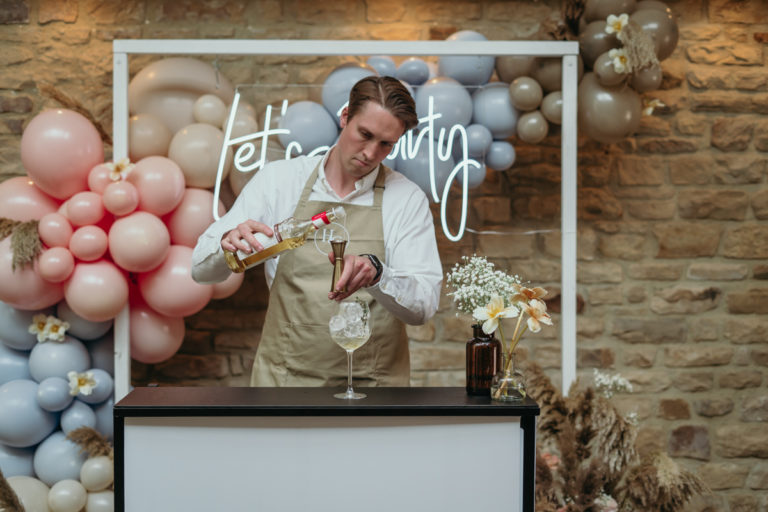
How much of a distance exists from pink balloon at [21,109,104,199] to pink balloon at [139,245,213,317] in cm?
45

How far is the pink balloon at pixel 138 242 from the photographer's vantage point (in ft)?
8.35

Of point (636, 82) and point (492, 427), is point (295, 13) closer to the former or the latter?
point (636, 82)

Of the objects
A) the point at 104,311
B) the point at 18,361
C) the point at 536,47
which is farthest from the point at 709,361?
the point at 18,361

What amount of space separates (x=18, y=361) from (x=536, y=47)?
242 centimetres

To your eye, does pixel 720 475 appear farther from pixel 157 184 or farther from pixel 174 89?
pixel 174 89

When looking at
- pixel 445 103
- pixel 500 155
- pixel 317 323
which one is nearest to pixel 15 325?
pixel 317 323

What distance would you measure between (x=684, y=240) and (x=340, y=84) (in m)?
1.79

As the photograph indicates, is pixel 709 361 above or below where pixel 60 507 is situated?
above

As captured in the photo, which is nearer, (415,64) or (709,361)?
(415,64)

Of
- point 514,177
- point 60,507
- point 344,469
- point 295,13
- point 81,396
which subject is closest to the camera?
point 344,469

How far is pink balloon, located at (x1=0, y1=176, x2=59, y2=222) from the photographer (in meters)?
2.71

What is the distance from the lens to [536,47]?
2.88 meters

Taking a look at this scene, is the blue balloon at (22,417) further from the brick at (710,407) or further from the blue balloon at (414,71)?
the brick at (710,407)

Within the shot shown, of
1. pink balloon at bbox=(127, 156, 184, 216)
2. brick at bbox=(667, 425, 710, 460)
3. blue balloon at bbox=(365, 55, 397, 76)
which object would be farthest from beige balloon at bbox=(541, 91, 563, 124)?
brick at bbox=(667, 425, 710, 460)
